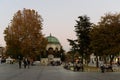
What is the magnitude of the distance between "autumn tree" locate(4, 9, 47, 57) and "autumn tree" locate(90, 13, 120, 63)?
25570 millimetres

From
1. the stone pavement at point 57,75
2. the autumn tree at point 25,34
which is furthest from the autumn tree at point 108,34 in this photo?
the stone pavement at point 57,75

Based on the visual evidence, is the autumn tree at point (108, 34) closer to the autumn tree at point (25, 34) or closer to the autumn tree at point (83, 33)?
the autumn tree at point (83, 33)

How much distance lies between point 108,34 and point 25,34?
29973 mm

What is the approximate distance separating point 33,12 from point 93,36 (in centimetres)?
2981

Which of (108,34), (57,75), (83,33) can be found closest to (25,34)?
(83,33)

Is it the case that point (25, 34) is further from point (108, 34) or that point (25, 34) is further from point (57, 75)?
point (57, 75)

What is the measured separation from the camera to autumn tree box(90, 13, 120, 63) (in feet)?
255

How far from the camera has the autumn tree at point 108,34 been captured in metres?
77.7

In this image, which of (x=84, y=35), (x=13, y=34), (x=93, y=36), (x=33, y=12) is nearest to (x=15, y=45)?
(x=13, y=34)

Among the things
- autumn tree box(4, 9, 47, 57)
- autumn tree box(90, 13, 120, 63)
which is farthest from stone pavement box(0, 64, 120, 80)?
autumn tree box(4, 9, 47, 57)

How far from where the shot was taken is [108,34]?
7825cm

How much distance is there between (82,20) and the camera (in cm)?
10288

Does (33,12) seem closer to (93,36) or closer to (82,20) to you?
(82,20)

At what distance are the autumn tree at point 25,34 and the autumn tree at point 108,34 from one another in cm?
2557
